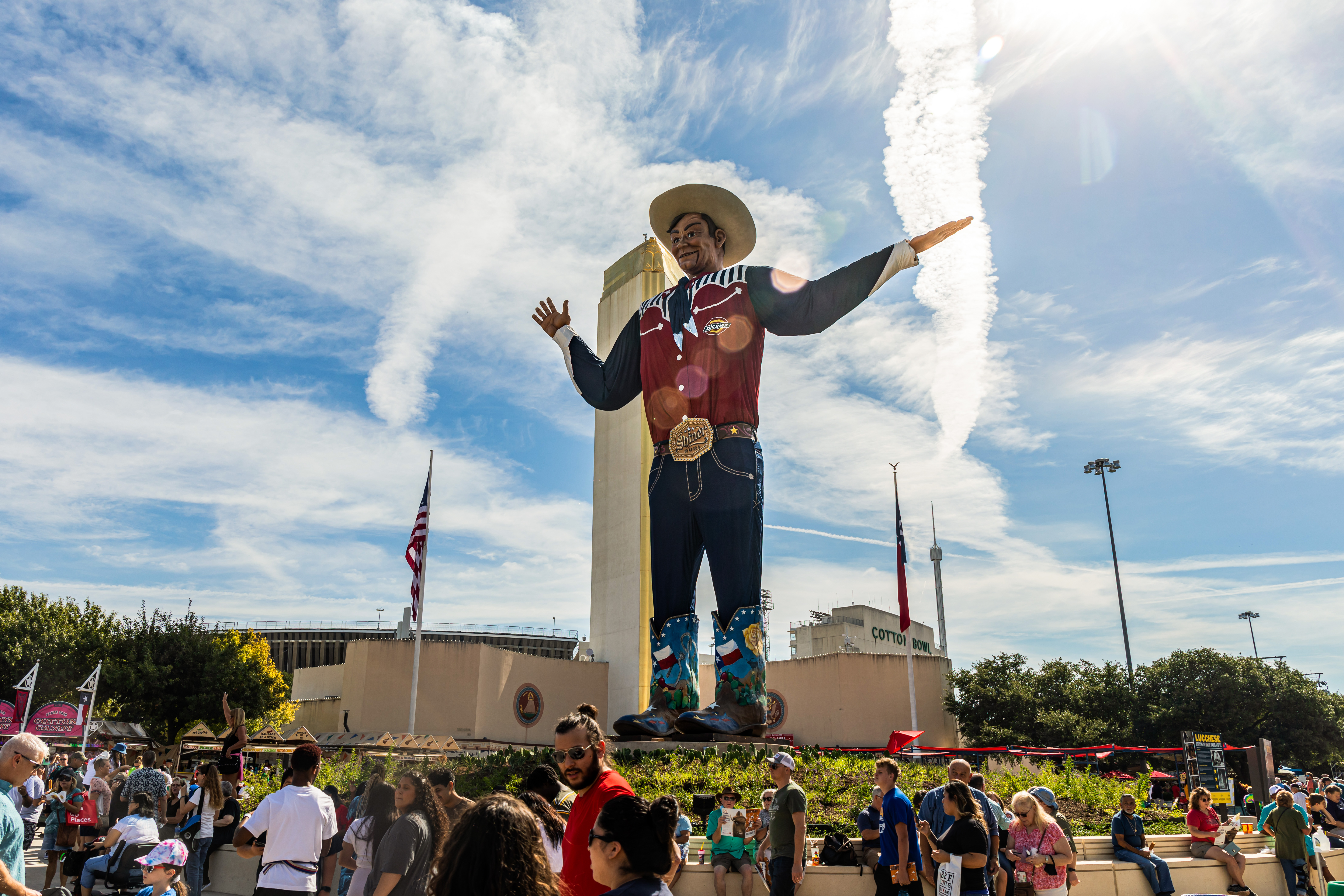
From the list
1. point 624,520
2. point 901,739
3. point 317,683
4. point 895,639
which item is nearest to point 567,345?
point 901,739

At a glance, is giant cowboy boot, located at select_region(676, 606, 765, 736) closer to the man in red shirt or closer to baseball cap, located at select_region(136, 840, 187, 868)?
baseball cap, located at select_region(136, 840, 187, 868)

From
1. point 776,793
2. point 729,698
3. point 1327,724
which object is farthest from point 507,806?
point 1327,724

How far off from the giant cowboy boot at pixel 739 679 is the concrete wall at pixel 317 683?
27178 millimetres

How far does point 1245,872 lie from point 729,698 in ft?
20.7

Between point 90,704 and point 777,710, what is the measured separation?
857 inches

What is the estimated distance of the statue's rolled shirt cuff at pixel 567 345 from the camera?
1300 cm

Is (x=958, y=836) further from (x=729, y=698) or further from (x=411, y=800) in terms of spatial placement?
(x=729, y=698)

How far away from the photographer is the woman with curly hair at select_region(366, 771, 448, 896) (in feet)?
16.6

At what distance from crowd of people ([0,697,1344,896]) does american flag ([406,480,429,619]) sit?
32.2ft

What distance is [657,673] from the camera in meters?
11.5

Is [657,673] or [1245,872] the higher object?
[657,673]

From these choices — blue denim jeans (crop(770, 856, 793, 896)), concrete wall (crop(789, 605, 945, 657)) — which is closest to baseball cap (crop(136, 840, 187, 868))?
blue denim jeans (crop(770, 856, 793, 896))

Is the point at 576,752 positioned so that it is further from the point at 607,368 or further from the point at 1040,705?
the point at 1040,705

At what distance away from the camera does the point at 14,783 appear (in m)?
5.19
